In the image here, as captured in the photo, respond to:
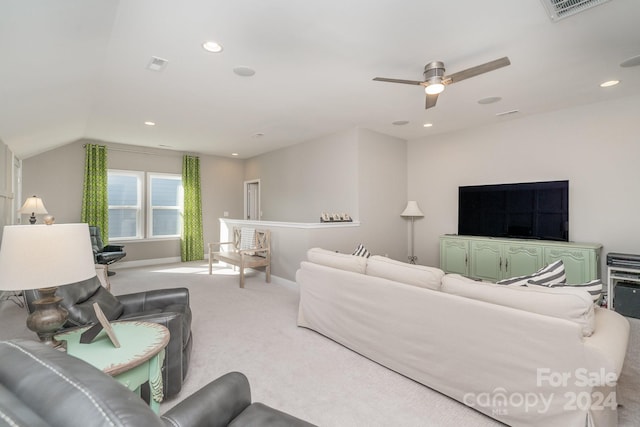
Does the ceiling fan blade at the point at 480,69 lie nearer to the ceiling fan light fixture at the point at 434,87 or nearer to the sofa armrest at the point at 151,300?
the ceiling fan light fixture at the point at 434,87

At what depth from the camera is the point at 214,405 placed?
3.80 ft

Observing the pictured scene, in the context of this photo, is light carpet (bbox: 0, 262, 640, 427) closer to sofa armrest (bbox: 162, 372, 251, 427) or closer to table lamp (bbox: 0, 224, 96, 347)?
sofa armrest (bbox: 162, 372, 251, 427)

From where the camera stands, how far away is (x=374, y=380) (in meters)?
2.21

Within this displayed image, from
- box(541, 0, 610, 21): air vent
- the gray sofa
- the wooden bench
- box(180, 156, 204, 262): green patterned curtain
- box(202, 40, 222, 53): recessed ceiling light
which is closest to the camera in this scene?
the gray sofa

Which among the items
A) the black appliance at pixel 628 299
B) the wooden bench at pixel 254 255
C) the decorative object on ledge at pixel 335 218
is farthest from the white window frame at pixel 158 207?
the black appliance at pixel 628 299

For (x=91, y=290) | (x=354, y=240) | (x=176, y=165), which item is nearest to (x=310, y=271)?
(x=91, y=290)

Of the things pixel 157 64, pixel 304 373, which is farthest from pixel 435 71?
→ pixel 304 373

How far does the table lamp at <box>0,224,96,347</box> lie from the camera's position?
47.9 inches

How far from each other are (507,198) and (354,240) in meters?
2.58

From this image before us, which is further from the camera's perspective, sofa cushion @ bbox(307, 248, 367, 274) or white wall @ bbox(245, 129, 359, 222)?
white wall @ bbox(245, 129, 359, 222)

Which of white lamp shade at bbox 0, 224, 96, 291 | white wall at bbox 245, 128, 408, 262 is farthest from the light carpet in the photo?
white wall at bbox 245, 128, 408, 262

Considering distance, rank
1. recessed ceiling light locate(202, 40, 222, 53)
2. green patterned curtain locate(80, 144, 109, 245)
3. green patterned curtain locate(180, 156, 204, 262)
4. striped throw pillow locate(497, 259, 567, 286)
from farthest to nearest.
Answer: green patterned curtain locate(180, 156, 204, 262)
green patterned curtain locate(80, 144, 109, 245)
recessed ceiling light locate(202, 40, 222, 53)
striped throw pillow locate(497, 259, 567, 286)

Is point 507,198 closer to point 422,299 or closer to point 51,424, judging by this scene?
point 422,299

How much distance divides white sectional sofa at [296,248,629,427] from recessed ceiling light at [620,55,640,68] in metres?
2.64
